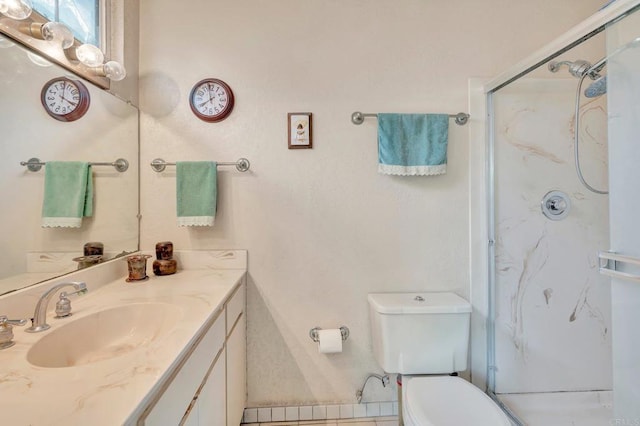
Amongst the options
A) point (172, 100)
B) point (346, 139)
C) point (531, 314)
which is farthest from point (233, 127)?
point (531, 314)

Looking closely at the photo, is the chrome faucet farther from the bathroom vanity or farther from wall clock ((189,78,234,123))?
wall clock ((189,78,234,123))

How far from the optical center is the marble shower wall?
58.7 inches

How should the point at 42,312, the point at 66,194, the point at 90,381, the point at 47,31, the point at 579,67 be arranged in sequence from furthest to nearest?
the point at 579,67 → the point at 66,194 → the point at 47,31 → the point at 42,312 → the point at 90,381

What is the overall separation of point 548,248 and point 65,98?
8.02 feet

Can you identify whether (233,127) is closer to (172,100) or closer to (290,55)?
(172,100)

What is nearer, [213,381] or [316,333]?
[213,381]

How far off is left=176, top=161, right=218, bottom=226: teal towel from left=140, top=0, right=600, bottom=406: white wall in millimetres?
78

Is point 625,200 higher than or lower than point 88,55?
lower

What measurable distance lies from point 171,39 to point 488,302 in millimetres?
2288

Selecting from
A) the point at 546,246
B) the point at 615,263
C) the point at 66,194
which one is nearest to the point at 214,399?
the point at 66,194

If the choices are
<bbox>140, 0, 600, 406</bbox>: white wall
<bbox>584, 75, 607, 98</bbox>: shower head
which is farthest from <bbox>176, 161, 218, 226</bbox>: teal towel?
<bbox>584, 75, 607, 98</bbox>: shower head

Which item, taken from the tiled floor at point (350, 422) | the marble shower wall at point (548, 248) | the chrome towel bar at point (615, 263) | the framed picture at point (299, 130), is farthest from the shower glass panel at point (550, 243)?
the framed picture at point (299, 130)

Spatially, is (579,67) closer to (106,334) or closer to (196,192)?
(196,192)

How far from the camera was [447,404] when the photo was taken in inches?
43.9
